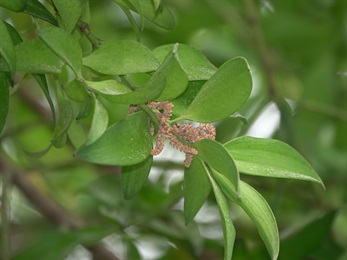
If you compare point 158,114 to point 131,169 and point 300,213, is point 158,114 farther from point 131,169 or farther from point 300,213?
point 300,213

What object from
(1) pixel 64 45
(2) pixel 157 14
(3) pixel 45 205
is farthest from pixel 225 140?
(1) pixel 64 45

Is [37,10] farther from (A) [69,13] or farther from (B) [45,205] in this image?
(B) [45,205]

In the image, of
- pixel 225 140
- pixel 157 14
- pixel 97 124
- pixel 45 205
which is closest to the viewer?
pixel 97 124

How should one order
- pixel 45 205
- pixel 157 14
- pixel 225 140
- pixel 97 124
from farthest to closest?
pixel 45 205, pixel 225 140, pixel 157 14, pixel 97 124

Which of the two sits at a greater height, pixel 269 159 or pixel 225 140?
pixel 269 159

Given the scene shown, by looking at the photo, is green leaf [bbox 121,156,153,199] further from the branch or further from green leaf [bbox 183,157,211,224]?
the branch

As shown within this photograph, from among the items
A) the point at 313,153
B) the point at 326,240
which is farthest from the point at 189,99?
the point at 313,153

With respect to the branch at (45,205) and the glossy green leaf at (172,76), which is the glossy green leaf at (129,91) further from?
the branch at (45,205)
